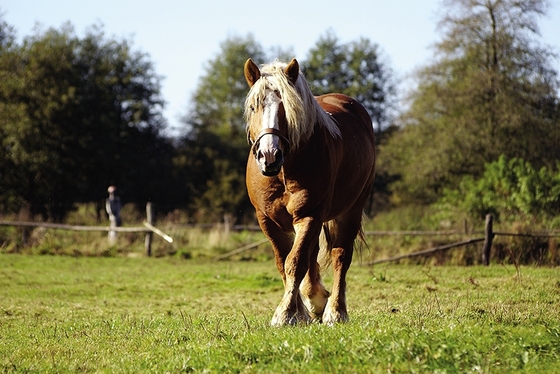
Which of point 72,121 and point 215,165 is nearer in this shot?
point 72,121

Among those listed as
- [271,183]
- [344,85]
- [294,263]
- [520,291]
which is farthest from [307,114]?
[344,85]

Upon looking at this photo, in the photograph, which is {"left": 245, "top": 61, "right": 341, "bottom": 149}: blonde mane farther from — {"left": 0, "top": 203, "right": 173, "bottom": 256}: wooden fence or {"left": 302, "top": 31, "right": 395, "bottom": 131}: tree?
{"left": 302, "top": 31, "right": 395, "bottom": 131}: tree

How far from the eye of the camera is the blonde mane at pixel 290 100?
20.7 ft

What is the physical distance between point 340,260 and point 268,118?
207 cm

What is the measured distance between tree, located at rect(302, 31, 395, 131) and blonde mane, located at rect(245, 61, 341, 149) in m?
48.8

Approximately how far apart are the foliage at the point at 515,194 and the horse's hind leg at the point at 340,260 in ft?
44.2

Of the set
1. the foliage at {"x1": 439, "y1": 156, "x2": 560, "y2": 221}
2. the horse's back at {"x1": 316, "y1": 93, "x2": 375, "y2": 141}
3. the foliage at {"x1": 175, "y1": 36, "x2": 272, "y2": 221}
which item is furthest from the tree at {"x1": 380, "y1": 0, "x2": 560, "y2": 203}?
the horse's back at {"x1": 316, "y1": 93, "x2": 375, "y2": 141}

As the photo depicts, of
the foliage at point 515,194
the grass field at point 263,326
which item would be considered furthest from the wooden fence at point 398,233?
the foliage at point 515,194

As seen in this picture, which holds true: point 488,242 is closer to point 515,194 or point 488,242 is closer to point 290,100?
point 515,194

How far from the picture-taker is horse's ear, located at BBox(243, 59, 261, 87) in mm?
6574

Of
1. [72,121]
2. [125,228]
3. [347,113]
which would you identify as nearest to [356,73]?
[72,121]

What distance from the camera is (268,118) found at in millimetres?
6219

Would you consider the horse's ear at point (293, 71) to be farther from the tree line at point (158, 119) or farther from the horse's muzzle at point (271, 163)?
the tree line at point (158, 119)

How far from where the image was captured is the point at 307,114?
6547 mm
